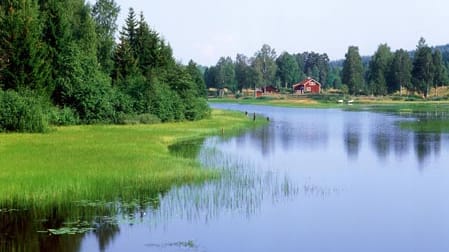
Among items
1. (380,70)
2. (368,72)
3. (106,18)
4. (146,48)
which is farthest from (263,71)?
(146,48)

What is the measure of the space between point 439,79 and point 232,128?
93233 millimetres

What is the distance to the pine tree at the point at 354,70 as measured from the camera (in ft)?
515

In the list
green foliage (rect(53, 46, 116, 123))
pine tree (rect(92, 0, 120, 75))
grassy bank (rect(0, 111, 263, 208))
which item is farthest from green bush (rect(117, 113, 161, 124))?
pine tree (rect(92, 0, 120, 75))

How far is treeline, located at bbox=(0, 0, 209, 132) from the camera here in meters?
54.0

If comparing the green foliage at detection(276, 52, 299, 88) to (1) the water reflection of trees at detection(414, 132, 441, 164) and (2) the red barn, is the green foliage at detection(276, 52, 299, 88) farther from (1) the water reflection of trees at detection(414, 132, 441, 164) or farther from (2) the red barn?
(1) the water reflection of trees at detection(414, 132, 441, 164)

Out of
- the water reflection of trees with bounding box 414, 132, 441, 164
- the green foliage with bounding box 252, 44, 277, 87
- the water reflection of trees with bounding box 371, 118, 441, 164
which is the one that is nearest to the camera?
the water reflection of trees with bounding box 414, 132, 441, 164

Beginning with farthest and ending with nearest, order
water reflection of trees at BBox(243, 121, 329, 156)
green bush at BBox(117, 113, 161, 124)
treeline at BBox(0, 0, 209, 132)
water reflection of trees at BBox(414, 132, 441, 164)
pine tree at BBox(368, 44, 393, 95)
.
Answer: pine tree at BBox(368, 44, 393, 95)
green bush at BBox(117, 113, 161, 124)
treeline at BBox(0, 0, 209, 132)
water reflection of trees at BBox(243, 121, 329, 156)
water reflection of trees at BBox(414, 132, 441, 164)

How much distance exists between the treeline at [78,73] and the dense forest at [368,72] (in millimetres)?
81605

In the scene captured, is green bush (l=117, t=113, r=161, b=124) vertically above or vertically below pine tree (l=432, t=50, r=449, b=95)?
below

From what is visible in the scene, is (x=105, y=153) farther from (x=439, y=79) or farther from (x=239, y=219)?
(x=439, y=79)

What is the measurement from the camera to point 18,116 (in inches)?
1937

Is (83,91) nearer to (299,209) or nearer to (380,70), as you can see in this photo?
(299,209)

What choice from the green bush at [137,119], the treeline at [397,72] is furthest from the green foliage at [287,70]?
the green bush at [137,119]

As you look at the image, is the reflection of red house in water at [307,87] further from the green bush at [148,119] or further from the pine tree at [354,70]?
the green bush at [148,119]
